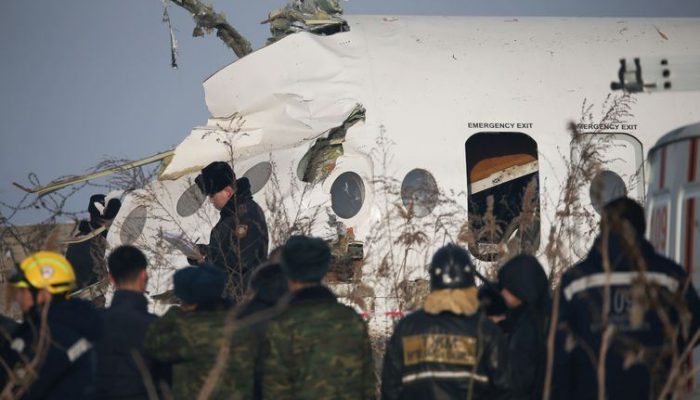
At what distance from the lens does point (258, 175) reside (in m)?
11.0

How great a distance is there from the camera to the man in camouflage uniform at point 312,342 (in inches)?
210

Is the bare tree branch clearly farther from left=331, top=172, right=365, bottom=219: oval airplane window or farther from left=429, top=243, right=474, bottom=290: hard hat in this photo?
left=429, top=243, right=474, bottom=290: hard hat

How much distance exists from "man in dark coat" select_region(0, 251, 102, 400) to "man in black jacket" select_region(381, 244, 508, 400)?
154cm

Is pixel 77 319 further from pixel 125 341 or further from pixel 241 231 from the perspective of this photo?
pixel 241 231

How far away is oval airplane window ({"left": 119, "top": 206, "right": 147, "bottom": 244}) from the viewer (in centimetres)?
1120

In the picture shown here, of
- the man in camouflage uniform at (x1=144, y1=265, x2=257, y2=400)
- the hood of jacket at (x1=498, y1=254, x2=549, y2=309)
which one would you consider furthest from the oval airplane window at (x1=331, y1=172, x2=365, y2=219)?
the man in camouflage uniform at (x1=144, y1=265, x2=257, y2=400)

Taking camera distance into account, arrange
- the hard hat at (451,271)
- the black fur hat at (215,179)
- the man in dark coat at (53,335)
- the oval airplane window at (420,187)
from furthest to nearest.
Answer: the oval airplane window at (420,187) < the black fur hat at (215,179) < the hard hat at (451,271) < the man in dark coat at (53,335)

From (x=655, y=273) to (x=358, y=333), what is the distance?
1.53m

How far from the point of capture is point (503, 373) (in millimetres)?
5355

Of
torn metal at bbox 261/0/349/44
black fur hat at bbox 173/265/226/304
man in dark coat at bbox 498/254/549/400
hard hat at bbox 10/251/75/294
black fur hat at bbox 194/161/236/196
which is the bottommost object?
man in dark coat at bbox 498/254/549/400

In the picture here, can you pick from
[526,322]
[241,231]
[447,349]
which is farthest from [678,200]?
[241,231]

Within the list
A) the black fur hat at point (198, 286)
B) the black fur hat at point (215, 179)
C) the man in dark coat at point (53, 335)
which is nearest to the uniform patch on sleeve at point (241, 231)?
the black fur hat at point (215, 179)

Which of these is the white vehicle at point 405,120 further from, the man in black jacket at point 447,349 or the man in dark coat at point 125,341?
the man in black jacket at point 447,349

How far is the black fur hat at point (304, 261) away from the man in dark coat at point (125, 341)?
0.97 m
